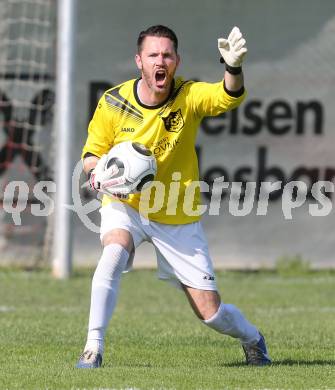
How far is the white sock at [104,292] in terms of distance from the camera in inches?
274

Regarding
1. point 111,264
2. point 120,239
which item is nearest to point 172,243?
point 120,239

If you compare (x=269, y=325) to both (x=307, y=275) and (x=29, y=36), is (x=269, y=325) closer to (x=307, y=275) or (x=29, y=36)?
(x=307, y=275)

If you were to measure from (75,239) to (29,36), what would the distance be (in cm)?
249

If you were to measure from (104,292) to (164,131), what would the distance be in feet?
3.38

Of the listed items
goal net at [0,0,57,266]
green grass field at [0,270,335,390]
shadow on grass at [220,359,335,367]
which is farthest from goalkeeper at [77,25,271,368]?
goal net at [0,0,57,266]

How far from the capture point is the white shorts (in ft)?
23.8

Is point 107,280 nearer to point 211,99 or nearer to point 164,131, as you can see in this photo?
point 164,131

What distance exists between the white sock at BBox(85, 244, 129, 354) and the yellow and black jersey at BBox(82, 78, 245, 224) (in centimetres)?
42

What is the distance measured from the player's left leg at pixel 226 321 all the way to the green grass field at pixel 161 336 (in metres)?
0.12

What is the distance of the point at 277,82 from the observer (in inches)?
Result: 595

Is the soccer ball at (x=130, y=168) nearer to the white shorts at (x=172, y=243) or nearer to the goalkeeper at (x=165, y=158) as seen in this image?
the goalkeeper at (x=165, y=158)

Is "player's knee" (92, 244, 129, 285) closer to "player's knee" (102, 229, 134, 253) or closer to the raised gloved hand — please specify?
"player's knee" (102, 229, 134, 253)

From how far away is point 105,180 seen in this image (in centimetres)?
700
